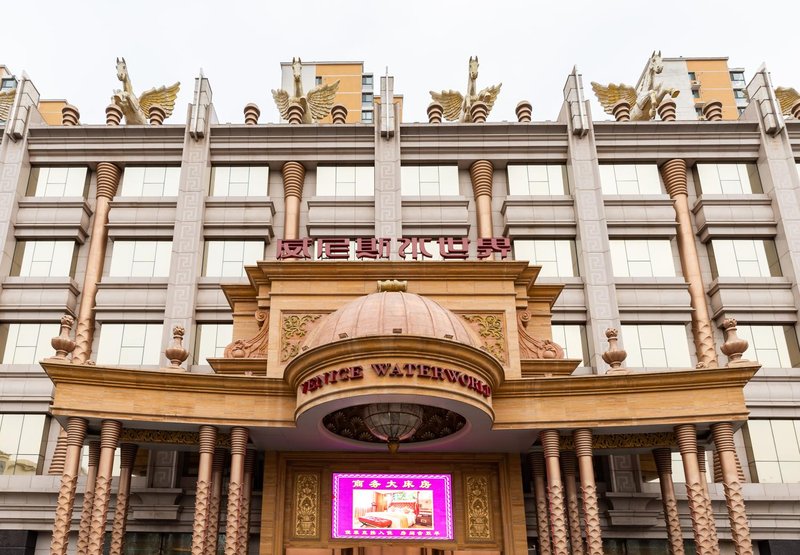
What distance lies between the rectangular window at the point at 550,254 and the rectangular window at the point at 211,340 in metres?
13.3

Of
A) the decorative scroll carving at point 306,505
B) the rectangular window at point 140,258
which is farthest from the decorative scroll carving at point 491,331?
the rectangular window at point 140,258

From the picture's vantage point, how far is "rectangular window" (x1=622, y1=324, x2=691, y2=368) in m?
29.2

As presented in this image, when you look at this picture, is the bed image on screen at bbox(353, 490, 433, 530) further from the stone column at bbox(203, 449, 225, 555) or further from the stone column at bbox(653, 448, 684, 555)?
the stone column at bbox(653, 448, 684, 555)

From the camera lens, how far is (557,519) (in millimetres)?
20203

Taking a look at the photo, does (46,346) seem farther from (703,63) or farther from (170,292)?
(703,63)

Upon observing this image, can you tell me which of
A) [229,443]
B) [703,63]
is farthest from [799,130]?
[703,63]

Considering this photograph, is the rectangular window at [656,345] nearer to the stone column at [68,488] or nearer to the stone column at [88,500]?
the stone column at [88,500]

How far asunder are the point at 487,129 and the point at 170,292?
16.4 m

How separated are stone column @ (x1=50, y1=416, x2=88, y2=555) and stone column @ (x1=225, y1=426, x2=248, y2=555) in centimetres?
438

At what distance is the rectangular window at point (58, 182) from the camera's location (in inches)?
1283

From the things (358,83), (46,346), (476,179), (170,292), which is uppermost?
(358,83)

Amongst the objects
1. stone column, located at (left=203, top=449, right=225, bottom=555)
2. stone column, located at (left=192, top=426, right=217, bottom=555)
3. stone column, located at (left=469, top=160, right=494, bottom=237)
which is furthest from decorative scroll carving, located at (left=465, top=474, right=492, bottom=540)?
stone column, located at (left=469, top=160, right=494, bottom=237)

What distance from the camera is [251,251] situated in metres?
31.3

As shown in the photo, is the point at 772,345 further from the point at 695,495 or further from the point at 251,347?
the point at 251,347
